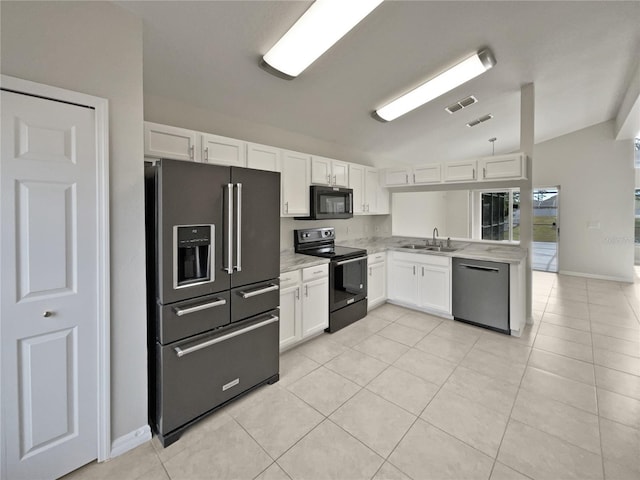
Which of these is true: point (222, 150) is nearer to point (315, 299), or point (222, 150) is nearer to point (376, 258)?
point (315, 299)

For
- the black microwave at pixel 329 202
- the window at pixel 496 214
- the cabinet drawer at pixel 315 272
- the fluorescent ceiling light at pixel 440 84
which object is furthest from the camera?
the window at pixel 496 214

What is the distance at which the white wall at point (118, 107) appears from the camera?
1.46m

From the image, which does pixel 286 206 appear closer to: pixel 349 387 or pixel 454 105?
pixel 349 387

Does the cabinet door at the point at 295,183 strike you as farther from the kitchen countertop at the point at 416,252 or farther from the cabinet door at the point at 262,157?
the kitchen countertop at the point at 416,252

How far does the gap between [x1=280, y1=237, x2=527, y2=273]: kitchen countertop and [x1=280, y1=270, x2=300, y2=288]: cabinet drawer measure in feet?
0.15

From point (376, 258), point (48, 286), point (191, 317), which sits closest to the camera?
point (48, 286)

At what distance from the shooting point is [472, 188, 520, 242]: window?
6.64 m

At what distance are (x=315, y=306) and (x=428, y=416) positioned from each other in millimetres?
1505

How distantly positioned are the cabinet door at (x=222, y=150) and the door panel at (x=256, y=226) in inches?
21.2

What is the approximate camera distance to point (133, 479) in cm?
157

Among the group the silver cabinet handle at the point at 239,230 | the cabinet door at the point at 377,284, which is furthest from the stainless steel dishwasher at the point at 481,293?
the silver cabinet handle at the point at 239,230

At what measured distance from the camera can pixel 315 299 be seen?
10.5 feet

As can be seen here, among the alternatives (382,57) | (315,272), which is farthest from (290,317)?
(382,57)

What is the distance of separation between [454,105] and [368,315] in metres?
2.97
